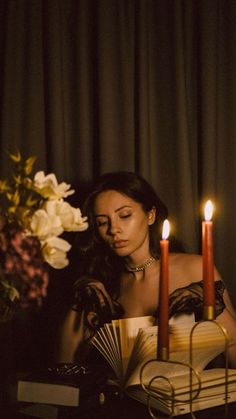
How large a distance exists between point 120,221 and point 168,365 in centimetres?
62

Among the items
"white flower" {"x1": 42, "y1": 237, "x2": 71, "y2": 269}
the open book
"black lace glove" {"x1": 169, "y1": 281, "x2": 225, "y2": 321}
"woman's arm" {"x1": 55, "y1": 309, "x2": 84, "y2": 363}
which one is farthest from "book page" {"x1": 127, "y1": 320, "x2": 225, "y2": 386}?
"woman's arm" {"x1": 55, "y1": 309, "x2": 84, "y2": 363}

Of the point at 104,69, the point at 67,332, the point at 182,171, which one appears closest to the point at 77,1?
the point at 104,69

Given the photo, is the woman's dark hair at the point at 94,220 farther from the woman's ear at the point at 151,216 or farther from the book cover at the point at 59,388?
the book cover at the point at 59,388

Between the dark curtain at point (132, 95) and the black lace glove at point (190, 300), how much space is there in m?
0.56

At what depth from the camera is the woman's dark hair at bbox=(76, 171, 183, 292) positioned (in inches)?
71.0

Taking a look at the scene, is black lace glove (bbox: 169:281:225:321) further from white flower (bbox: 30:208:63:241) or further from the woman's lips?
white flower (bbox: 30:208:63:241)

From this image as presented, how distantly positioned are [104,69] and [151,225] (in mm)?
561

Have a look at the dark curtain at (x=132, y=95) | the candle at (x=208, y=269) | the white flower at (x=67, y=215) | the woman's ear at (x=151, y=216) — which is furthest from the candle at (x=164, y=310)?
the dark curtain at (x=132, y=95)

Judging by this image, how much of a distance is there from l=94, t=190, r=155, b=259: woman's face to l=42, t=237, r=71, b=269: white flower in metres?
0.72

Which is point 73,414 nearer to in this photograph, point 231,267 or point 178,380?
point 178,380

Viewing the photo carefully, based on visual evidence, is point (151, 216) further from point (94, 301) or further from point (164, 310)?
point (164, 310)

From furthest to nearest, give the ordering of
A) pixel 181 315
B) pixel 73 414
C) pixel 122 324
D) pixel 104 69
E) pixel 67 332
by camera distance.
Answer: pixel 104 69, pixel 67 332, pixel 181 315, pixel 122 324, pixel 73 414

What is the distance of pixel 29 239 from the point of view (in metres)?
0.93

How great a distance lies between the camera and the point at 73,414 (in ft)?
3.65
